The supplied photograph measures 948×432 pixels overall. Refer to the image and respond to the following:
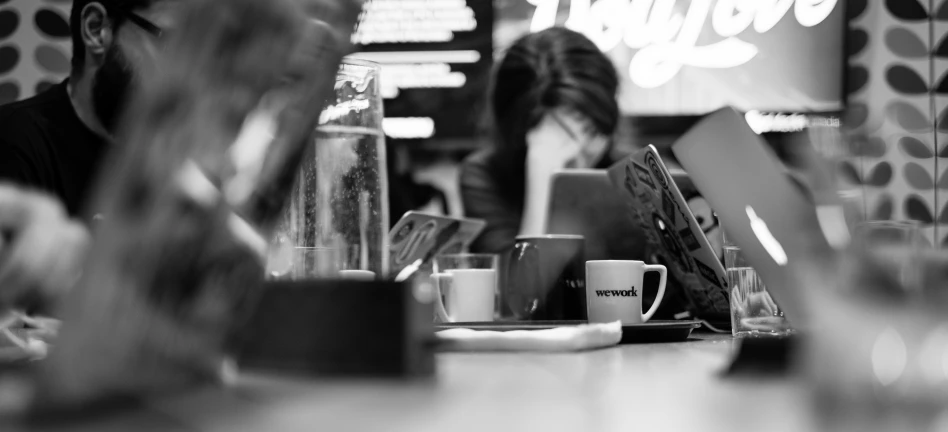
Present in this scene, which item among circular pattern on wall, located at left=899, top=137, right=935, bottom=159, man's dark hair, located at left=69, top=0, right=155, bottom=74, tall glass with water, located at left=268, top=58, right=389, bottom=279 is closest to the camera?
circular pattern on wall, located at left=899, top=137, right=935, bottom=159

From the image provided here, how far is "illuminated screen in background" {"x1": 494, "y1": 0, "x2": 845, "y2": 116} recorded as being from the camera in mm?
3191

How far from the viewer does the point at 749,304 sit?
922 mm

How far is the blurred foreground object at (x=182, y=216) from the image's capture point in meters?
0.30

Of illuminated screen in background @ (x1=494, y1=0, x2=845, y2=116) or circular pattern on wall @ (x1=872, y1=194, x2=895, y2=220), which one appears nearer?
circular pattern on wall @ (x1=872, y1=194, x2=895, y2=220)

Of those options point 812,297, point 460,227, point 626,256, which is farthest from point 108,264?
point 626,256

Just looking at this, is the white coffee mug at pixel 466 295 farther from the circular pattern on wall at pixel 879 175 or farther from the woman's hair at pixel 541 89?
the woman's hair at pixel 541 89

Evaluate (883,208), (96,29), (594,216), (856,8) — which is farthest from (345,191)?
(856,8)

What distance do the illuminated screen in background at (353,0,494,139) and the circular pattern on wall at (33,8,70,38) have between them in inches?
52.5

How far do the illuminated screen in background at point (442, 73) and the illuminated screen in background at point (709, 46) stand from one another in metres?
0.11

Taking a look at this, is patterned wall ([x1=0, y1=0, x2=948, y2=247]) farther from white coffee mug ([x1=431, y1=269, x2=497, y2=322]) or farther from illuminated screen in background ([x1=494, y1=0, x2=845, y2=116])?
white coffee mug ([x1=431, y1=269, x2=497, y2=322])

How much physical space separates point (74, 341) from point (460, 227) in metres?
1.04

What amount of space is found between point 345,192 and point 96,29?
155cm

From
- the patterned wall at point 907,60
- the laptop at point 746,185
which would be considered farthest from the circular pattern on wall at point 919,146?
the patterned wall at point 907,60

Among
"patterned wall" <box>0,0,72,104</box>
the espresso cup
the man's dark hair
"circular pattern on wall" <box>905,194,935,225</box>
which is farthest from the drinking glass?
"patterned wall" <box>0,0,72,104</box>
